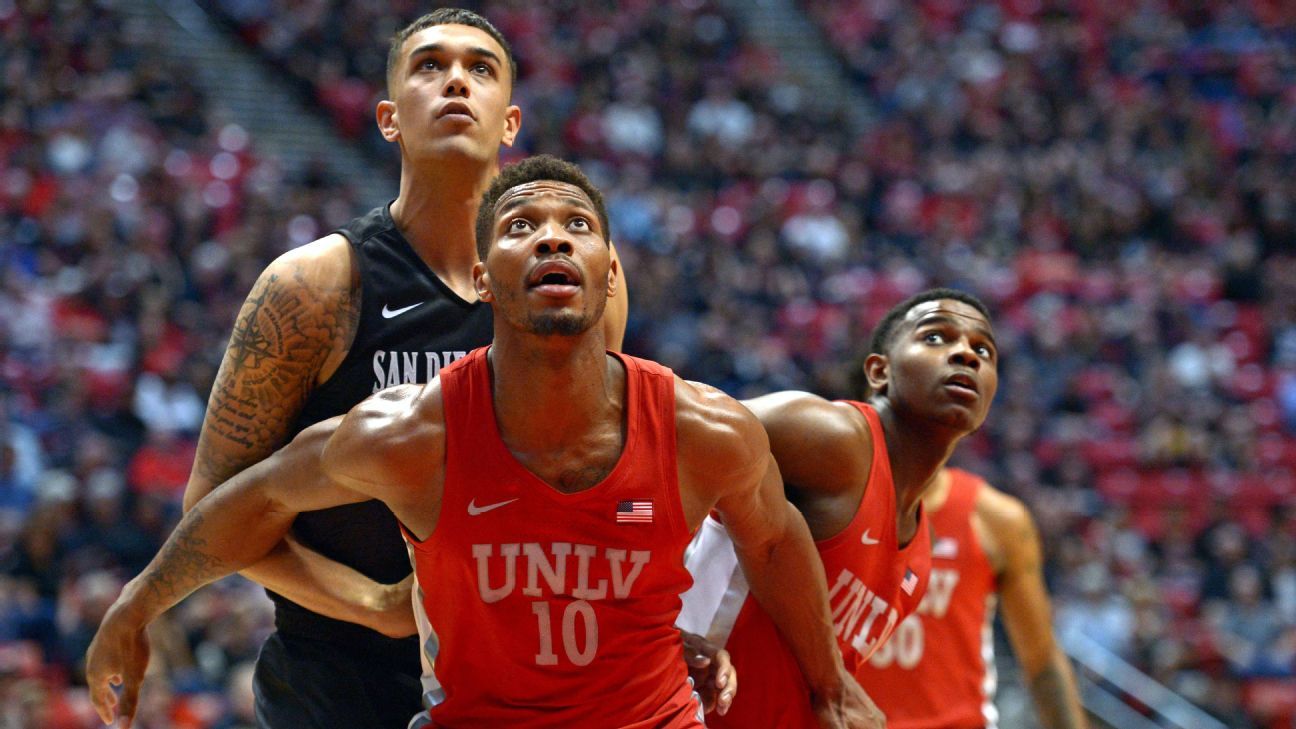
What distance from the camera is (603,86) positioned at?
15312 mm

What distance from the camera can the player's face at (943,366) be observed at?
401cm

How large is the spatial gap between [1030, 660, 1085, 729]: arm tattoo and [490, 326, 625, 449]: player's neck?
10.8 ft

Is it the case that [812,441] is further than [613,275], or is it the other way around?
[812,441]

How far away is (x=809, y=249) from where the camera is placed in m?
14.1

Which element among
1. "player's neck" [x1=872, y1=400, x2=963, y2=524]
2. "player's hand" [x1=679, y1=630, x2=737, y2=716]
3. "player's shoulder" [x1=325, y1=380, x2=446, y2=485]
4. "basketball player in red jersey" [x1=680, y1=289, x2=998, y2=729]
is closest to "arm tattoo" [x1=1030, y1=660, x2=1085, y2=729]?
"basketball player in red jersey" [x1=680, y1=289, x2=998, y2=729]

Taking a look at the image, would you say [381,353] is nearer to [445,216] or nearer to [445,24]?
[445,216]

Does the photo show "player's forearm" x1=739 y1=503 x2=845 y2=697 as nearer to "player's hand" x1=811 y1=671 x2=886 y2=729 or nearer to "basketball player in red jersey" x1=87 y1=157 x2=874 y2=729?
"player's hand" x1=811 y1=671 x2=886 y2=729

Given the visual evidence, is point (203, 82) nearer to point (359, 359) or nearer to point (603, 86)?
point (603, 86)

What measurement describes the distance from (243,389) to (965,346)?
6.57 ft

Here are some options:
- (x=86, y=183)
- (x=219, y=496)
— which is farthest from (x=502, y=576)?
(x=86, y=183)

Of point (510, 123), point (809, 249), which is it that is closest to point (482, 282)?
point (510, 123)

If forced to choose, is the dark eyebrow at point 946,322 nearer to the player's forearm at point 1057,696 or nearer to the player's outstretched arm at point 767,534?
the player's outstretched arm at point 767,534

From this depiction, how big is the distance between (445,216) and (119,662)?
4.48ft

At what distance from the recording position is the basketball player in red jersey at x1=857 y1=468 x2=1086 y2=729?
5062 millimetres
